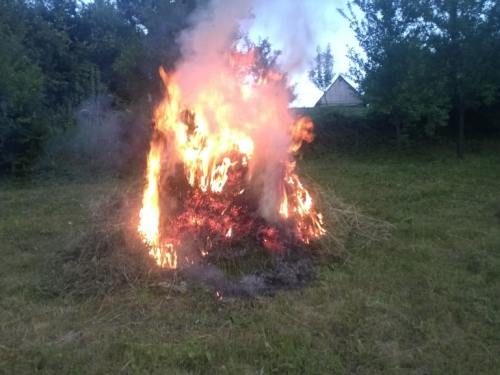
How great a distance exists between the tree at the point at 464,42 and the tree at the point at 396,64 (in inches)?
14.6

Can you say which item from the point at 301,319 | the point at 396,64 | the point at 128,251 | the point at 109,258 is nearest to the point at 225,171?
the point at 128,251

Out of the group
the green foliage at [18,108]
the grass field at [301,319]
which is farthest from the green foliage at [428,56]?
the green foliage at [18,108]

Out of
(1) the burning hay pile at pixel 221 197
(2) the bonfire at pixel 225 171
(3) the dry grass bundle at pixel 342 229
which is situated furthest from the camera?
(3) the dry grass bundle at pixel 342 229

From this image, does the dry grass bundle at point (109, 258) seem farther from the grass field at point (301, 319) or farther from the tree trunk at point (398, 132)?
the tree trunk at point (398, 132)

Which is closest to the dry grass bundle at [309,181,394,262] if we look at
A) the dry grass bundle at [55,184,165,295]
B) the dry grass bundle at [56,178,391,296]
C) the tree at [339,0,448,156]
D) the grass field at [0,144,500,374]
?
the dry grass bundle at [56,178,391,296]

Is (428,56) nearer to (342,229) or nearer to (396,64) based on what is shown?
(396,64)

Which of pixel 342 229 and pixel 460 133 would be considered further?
pixel 460 133

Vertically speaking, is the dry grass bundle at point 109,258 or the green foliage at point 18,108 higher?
the green foliage at point 18,108

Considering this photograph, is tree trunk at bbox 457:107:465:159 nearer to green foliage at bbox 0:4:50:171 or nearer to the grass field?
the grass field

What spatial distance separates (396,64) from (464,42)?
183cm

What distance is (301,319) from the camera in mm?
→ 4223

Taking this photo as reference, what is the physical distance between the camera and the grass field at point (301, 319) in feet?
11.8

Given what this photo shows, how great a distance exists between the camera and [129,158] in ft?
46.3

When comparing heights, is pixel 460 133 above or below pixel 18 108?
below
